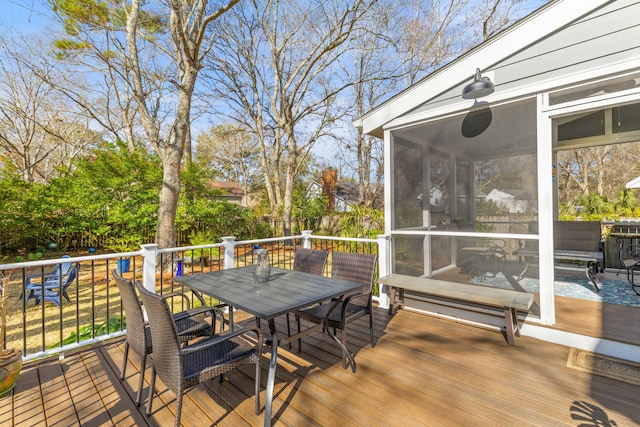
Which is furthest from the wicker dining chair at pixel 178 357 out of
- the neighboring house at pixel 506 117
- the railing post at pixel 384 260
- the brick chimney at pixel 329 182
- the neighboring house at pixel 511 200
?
the brick chimney at pixel 329 182

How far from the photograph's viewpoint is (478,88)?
10.2ft

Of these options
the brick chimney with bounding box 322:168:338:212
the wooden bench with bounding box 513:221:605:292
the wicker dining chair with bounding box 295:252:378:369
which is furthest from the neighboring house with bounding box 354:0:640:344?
the brick chimney with bounding box 322:168:338:212

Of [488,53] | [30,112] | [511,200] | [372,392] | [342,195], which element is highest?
[30,112]

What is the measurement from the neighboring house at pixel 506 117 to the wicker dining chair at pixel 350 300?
49.6 inches

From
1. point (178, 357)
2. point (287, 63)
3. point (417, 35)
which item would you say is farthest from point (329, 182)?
point (178, 357)

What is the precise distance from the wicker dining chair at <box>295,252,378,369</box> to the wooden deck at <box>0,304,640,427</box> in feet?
1.04

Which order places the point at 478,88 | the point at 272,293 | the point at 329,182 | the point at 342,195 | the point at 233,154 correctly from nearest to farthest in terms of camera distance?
the point at 272,293, the point at 478,88, the point at 329,182, the point at 342,195, the point at 233,154

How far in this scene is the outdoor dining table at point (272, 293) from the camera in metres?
2.06

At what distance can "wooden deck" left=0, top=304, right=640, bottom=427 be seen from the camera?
6.46ft

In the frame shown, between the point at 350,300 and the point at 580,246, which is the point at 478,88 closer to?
the point at 350,300

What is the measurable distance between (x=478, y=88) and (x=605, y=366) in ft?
9.07

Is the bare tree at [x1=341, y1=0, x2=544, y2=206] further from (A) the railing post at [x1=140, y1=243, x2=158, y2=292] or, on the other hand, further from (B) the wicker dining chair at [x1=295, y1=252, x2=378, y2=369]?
(A) the railing post at [x1=140, y1=243, x2=158, y2=292]

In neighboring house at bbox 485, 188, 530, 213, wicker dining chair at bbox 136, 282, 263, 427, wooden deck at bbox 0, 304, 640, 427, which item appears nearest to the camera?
wicker dining chair at bbox 136, 282, 263, 427


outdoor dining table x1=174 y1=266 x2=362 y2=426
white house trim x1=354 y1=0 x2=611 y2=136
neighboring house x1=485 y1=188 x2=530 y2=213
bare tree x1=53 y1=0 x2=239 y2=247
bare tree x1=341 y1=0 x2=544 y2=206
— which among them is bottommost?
outdoor dining table x1=174 y1=266 x2=362 y2=426
